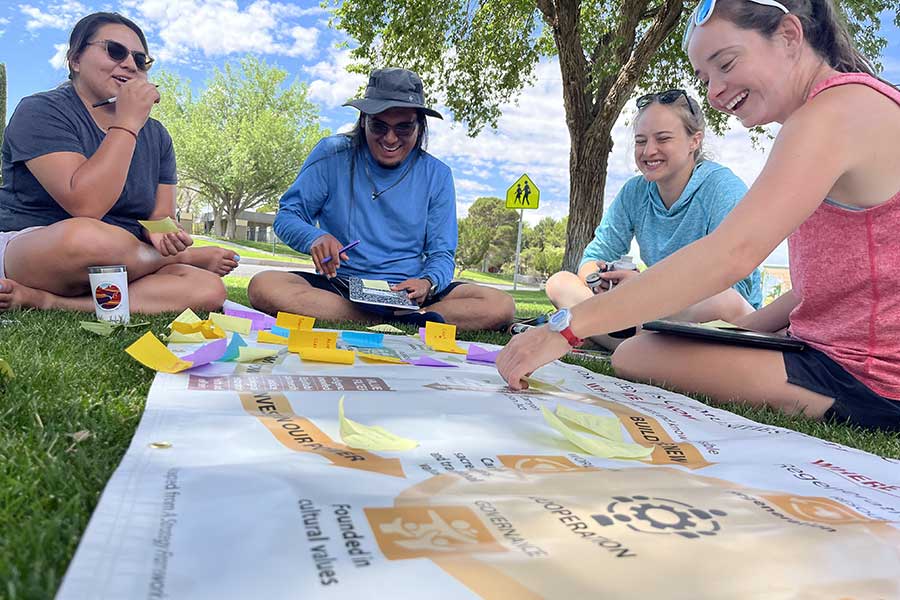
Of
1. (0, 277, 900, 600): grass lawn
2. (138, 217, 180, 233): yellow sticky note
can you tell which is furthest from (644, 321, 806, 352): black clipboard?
(138, 217, 180, 233): yellow sticky note

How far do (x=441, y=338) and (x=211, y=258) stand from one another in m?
1.55

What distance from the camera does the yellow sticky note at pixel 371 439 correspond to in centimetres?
106

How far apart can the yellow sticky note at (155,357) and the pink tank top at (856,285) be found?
65.3 inches

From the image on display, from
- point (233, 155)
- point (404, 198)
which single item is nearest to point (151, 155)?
point (404, 198)

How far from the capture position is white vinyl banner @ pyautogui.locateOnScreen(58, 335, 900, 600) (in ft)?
2.02

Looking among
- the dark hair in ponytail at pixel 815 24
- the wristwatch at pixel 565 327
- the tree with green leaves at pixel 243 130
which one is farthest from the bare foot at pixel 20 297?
the tree with green leaves at pixel 243 130

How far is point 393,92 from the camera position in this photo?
3293 millimetres

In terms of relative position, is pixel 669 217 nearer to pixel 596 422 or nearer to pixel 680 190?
pixel 680 190

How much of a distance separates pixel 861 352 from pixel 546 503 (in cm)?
132

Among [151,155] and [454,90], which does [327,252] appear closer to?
[151,155]

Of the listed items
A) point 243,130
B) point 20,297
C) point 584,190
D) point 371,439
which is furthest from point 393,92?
point 243,130

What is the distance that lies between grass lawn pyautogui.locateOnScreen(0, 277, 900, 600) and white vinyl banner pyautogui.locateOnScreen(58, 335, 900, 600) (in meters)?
0.06

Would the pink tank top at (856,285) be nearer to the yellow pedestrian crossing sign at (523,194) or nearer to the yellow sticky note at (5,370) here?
the yellow sticky note at (5,370)

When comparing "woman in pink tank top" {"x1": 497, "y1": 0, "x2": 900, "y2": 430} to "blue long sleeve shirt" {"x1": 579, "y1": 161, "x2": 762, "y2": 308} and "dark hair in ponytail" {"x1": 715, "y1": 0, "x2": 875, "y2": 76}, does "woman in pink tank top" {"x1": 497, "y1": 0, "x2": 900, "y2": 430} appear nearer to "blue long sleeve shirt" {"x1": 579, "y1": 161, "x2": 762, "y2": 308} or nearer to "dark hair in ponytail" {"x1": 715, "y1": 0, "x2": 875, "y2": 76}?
"dark hair in ponytail" {"x1": 715, "y1": 0, "x2": 875, "y2": 76}
